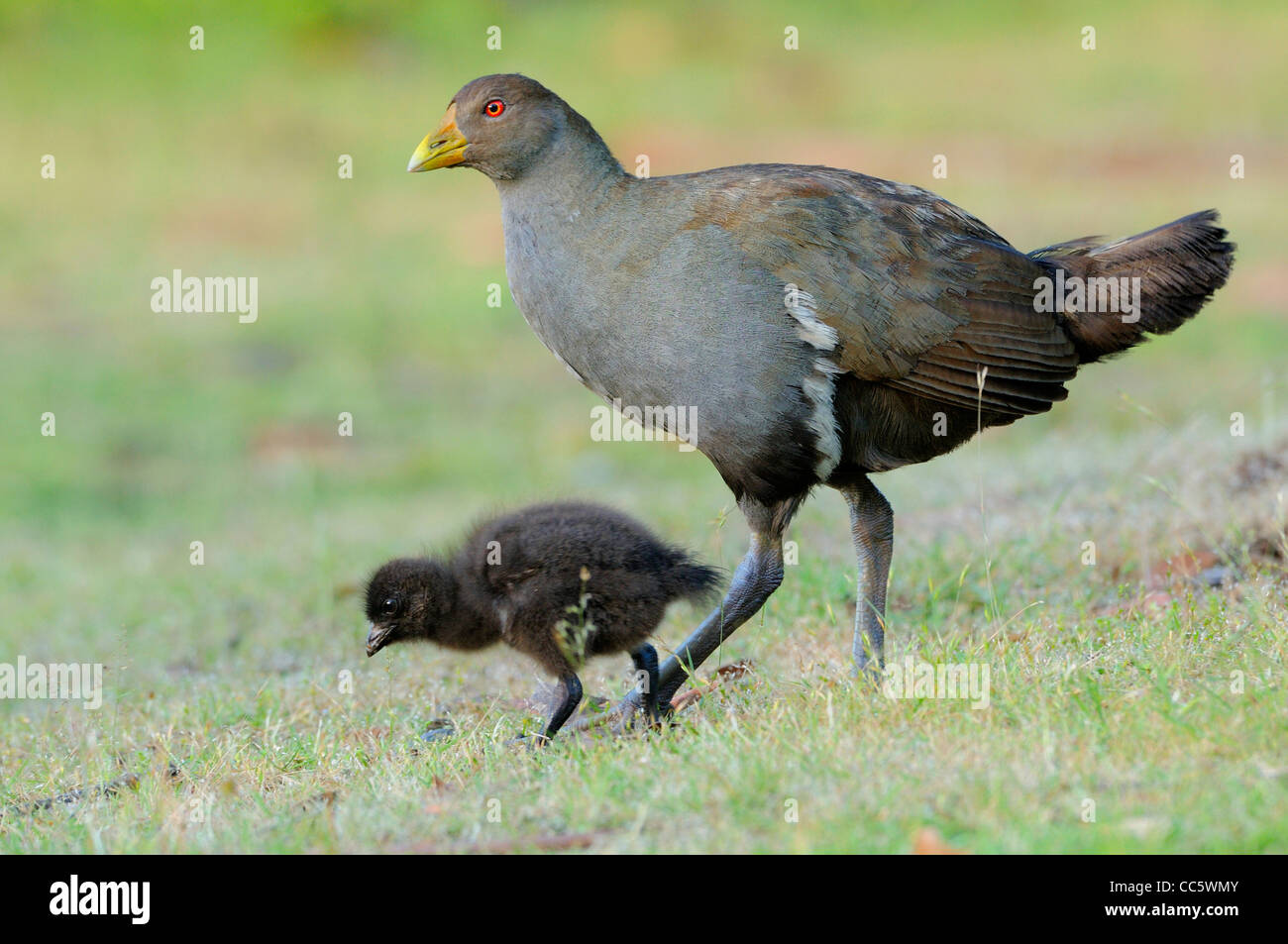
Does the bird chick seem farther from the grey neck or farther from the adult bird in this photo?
the grey neck

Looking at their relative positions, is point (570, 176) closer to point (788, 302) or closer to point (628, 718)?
point (788, 302)

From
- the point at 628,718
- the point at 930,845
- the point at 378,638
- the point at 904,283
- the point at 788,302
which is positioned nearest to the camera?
the point at 930,845

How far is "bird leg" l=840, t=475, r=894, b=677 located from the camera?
5875mm

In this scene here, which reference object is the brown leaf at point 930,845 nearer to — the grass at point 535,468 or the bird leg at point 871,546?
the grass at point 535,468

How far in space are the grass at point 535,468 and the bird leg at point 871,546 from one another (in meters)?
0.24

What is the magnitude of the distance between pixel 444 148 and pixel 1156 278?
271 cm

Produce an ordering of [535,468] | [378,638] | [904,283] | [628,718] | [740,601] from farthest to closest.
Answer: [535,468] → [378,638] → [740,601] → [628,718] → [904,283]

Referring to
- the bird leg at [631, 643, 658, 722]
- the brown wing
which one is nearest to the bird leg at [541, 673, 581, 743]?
the bird leg at [631, 643, 658, 722]

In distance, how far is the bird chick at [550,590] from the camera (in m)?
5.69

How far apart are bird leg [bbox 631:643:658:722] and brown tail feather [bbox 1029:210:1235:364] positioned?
1.98m

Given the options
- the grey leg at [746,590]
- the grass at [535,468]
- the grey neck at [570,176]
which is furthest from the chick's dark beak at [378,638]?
the grey neck at [570,176]

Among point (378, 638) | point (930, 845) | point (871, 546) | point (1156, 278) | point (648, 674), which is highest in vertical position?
point (1156, 278)

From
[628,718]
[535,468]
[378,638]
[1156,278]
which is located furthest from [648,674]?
[535,468]

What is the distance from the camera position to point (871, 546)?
233 inches
